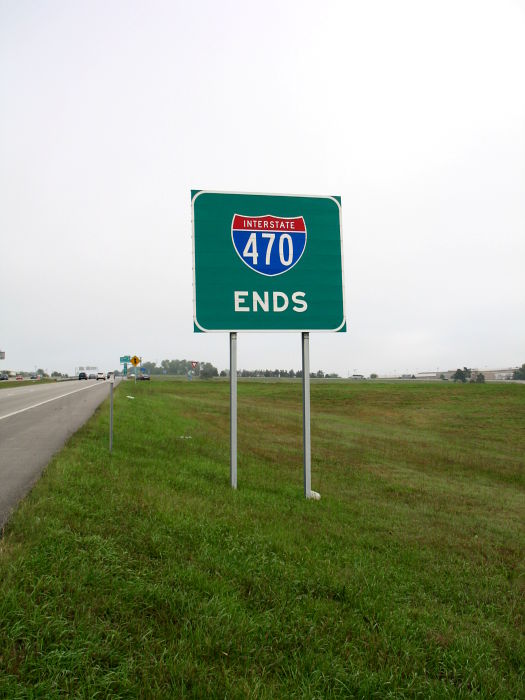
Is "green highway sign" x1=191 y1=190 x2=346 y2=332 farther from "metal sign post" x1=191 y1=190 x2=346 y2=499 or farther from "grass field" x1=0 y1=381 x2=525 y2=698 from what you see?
"grass field" x1=0 y1=381 x2=525 y2=698

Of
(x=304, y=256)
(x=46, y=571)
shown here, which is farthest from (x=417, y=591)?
(x=304, y=256)

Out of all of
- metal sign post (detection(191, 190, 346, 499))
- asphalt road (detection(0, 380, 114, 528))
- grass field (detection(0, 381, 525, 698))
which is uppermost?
metal sign post (detection(191, 190, 346, 499))

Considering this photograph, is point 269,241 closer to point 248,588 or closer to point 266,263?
point 266,263

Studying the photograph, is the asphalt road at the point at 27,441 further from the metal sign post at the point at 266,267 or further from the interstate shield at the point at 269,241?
the interstate shield at the point at 269,241

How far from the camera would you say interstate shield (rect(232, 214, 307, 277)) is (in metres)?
9.81

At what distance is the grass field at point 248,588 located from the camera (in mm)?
3428

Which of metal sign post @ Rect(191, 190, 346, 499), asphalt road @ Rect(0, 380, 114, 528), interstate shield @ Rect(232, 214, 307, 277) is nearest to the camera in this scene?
asphalt road @ Rect(0, 380, 114, 528)

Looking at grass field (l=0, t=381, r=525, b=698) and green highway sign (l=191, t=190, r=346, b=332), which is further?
green highway sign (l=191, t=190, r=346, b=332)

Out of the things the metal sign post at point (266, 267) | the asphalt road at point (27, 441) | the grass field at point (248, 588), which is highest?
the metal sign post at point (266, 267)

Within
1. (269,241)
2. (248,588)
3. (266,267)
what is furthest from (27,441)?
(248,588)

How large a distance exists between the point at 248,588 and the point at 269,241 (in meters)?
6.92

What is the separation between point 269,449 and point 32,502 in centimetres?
960

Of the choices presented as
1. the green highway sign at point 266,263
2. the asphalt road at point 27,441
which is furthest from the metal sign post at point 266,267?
the asphalt road at point 27,441

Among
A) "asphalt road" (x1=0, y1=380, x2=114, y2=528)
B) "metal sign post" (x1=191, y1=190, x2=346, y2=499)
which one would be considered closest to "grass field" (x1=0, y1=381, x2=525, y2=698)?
"asphalt road" (x1=0, y1=380, x2=114, y2=528)
